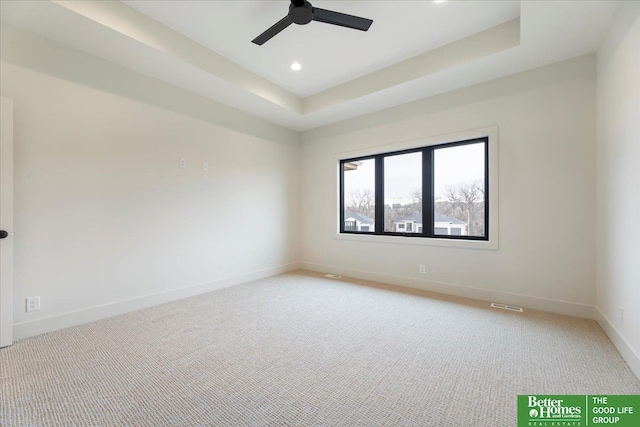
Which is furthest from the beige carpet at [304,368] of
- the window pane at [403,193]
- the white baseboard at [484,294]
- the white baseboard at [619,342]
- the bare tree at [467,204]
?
the window pane at [403,193]

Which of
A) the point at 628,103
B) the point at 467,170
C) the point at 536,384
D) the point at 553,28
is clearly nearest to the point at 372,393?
the point at 536,384

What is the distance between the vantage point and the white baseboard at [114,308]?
2447 millimetres

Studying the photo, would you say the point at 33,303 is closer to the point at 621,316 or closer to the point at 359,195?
the point at 359,195

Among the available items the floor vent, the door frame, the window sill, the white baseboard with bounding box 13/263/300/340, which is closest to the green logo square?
the floor vent

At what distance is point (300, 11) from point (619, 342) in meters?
3.62

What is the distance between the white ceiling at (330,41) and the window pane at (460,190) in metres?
0.89

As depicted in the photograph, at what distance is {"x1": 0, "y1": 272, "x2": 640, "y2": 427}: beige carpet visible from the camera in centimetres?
151

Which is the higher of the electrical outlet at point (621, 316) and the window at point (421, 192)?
the window at point (421, 192)

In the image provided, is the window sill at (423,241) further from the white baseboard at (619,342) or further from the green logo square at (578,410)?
the green logo square at (578,410)

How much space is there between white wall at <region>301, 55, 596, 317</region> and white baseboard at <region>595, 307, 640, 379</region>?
257 millimetres

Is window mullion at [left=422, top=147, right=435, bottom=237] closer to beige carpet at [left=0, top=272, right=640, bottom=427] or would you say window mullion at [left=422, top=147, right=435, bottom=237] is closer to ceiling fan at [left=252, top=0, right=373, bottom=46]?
beige carpet at [left=0, top=272, right=640, bottom=427]

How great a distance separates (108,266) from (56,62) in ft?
6.74

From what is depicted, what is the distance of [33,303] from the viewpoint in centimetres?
246

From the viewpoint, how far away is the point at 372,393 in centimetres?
167
